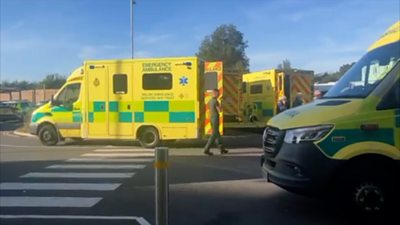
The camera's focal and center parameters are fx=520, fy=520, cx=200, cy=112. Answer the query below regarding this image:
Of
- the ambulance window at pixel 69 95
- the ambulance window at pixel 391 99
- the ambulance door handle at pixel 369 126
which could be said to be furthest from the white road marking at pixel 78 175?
the ambulance window at pixel 69 95

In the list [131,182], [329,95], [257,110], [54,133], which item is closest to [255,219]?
[329,95]

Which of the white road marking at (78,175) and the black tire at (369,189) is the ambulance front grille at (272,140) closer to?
the black tire at (369,189)

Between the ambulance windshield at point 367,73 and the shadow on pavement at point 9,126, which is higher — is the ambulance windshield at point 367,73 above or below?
above

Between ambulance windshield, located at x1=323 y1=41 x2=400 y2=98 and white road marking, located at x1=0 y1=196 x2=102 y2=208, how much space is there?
392cm

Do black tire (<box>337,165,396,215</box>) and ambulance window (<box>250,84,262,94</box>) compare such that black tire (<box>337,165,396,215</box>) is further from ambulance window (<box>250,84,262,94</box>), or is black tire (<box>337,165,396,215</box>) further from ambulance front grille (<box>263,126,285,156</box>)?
ambulance window (<box>250,84,262,94</box>)

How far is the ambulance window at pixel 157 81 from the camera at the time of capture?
51.5ft

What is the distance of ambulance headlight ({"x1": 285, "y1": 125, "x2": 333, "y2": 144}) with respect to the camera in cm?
623

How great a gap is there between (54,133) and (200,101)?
510 centimetres

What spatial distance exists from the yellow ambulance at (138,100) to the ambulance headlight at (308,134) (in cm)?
916

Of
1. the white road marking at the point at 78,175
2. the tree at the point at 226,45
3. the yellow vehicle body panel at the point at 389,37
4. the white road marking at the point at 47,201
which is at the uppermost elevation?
the tree at the point at 226,45

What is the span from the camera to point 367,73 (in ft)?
22.8

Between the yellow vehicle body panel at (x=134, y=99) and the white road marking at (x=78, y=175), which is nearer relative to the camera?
the white road marking at (x=78, y=175)

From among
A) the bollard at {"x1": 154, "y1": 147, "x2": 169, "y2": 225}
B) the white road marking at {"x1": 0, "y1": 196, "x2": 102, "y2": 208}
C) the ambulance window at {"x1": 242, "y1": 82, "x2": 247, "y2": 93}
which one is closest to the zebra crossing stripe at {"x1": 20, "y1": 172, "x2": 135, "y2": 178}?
the white road marking at {"x1": 0, "y1": 196, "x2": 102, "y2": 208}

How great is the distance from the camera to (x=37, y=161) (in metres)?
12.8
